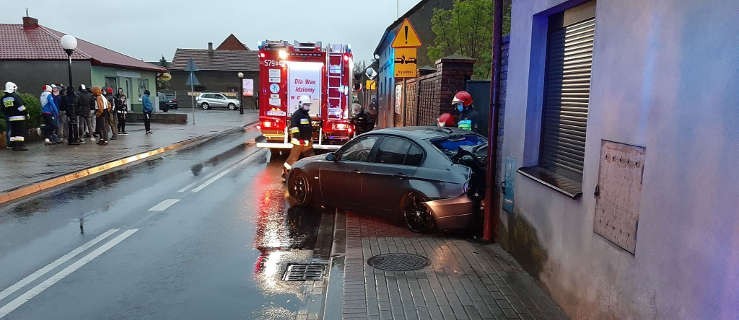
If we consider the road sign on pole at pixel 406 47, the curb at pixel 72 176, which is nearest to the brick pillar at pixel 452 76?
the road sign on pole at pixel 406 47

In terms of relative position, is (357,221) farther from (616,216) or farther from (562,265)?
(616,216)

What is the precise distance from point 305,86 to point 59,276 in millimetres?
9752

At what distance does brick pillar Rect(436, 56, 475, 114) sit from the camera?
1174cm

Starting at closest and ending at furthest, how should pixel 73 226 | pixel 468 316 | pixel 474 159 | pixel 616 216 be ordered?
pixel 616 216 → pixel 468 316 → pixel 474 159 → pixel 73 226

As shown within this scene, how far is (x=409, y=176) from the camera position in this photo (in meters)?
6.76

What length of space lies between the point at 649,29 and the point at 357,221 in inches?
194

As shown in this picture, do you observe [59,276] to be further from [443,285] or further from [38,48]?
[38,48]

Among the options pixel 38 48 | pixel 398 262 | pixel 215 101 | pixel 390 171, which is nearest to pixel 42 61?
pixel 38 48

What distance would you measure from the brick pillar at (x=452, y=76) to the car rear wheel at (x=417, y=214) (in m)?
5.53

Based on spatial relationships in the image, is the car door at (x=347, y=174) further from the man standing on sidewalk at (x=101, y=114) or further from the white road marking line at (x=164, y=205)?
the man standing on sidewalk at (x=101, y=114)

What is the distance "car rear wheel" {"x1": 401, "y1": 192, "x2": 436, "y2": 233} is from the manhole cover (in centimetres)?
91

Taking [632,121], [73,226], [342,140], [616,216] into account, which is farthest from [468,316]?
[342,140]

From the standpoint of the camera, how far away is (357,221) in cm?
741

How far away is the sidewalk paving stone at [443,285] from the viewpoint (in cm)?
425
